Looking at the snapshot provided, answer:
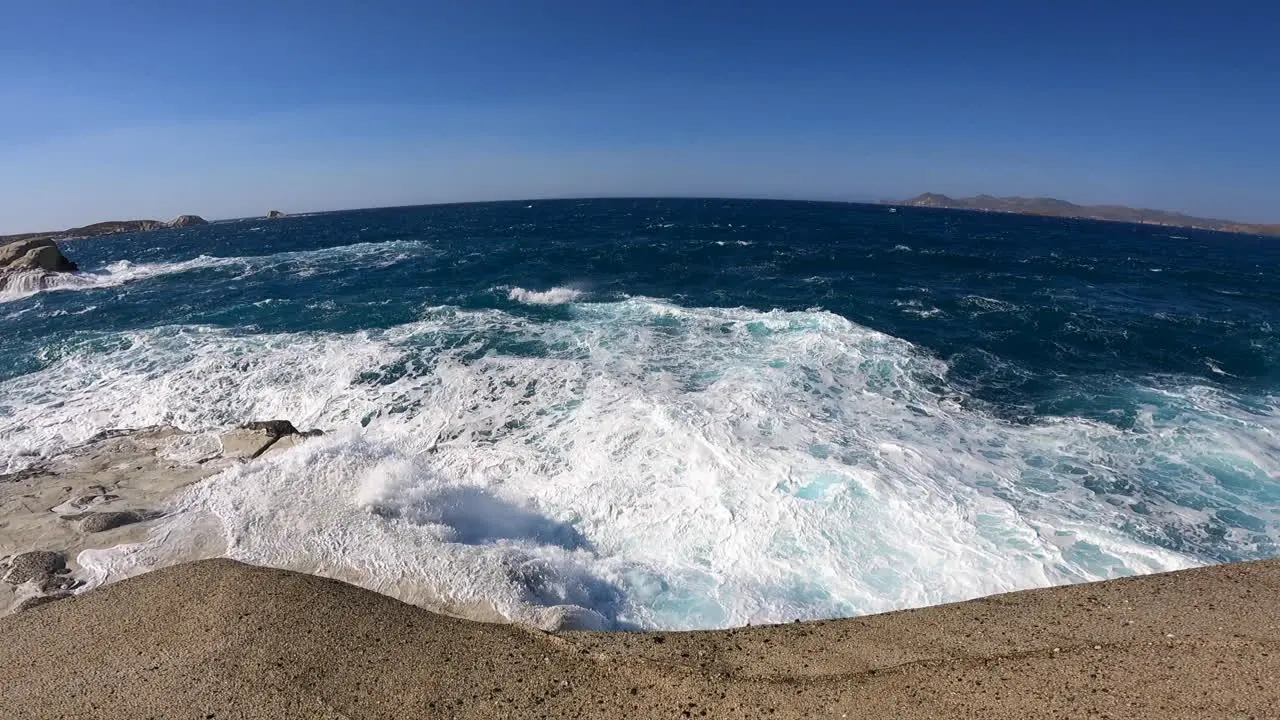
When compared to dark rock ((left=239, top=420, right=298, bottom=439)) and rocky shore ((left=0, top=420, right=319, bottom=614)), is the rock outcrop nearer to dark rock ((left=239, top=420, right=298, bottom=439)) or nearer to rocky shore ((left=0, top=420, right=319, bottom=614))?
rocky shore ((left=0, top=420, right=319, bottom=614))

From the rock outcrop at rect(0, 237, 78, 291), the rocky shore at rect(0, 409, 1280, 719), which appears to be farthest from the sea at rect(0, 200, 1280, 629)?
the rock outcrop at rect(0, 237, 78, 291)

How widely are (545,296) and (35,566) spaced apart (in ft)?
52.9

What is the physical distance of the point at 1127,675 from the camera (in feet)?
12.8

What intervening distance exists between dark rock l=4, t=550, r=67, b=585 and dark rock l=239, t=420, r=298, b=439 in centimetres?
318

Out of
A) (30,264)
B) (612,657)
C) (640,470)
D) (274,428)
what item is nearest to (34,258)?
(30,264)

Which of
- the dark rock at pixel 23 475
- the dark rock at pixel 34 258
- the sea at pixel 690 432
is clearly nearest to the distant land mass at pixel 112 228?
the dark rock at pixel 34 258

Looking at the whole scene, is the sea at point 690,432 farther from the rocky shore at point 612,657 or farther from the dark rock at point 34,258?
the dark rock at point 34,258

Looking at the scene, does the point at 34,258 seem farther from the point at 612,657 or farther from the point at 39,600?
the point at 612,657

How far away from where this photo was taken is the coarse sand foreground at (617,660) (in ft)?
12.5

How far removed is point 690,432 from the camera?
986 centimetres

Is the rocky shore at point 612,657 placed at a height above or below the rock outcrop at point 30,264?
below

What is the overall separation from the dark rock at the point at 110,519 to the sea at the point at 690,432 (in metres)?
0.37

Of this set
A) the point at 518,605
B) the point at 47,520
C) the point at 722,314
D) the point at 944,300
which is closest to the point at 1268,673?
the point at 518,605

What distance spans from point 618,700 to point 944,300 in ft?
71.6
